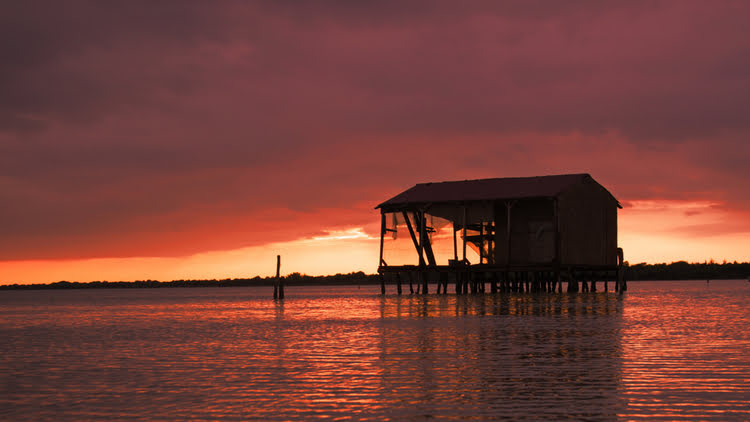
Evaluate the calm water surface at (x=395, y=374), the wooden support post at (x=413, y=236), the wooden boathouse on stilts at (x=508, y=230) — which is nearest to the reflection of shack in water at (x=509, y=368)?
the calm water surface at (x=395, y=374)

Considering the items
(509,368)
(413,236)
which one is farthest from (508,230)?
(509,368)

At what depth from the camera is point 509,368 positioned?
51.4 feet

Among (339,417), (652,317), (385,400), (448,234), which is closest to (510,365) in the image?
(385,400)

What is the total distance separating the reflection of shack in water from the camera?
11.4 metres

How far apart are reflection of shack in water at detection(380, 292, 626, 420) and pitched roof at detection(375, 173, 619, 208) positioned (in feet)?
94.7

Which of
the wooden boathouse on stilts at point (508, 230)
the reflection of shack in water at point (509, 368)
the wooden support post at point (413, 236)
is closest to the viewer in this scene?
the reflection of shack in water at point (509, 368)

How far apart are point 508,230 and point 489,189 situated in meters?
4.40

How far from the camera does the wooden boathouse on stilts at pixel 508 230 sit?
189 feet

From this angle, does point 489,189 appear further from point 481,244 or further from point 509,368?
point 509,368

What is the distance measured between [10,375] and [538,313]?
79.0 ft

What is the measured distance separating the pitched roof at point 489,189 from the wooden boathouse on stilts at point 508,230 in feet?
Answer: 0.23

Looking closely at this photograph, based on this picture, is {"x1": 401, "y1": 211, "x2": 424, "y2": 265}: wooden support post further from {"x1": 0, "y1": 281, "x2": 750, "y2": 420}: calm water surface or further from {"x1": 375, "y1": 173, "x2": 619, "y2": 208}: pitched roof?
{"x1": 0, "y1": 281, "x2": 750, "y2": 420}: calm water surface

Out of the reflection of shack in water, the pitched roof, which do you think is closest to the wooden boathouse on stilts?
the pitched roof

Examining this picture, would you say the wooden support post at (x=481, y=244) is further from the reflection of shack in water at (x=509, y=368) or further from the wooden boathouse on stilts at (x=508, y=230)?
the reflection of shack in water at (x=509, y=368)
